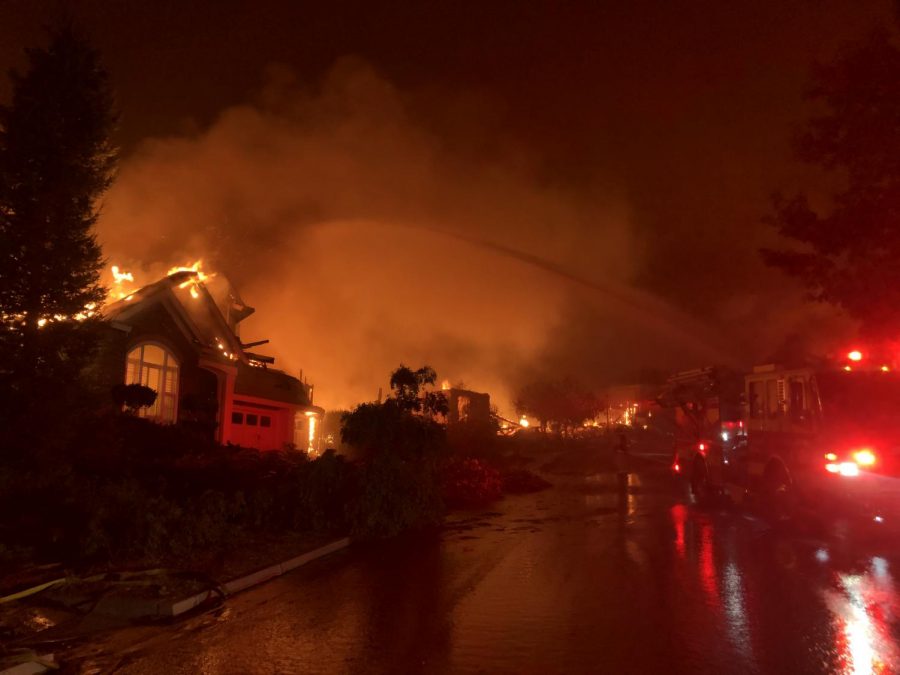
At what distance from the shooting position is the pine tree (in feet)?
43.1

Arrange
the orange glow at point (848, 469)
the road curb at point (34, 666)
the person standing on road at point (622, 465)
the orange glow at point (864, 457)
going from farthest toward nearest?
1. the person standing on road at point (622, 465)
2. the orange glow at point (848, 469)
3. the orange glow at point (864, 457)
4. the road curb at point (34, 666)

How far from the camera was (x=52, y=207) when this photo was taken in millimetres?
13703

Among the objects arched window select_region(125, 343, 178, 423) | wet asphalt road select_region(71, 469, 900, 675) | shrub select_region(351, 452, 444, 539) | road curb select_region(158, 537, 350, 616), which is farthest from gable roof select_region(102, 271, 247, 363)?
wet asphalt road select_region(71, 469, 900, 675)

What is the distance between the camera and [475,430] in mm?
35062

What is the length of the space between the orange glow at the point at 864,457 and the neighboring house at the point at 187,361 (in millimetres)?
17454

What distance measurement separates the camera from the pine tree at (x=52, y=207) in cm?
1312

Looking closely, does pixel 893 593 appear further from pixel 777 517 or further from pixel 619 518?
pixel 619 518

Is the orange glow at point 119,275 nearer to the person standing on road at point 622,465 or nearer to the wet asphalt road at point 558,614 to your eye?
the wet asphalt road at point 558,614

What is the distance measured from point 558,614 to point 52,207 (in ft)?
38.4

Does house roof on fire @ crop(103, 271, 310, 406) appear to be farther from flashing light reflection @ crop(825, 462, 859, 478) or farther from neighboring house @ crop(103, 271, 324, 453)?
flashing light reflection @ crop(825, 462, 859, 478)

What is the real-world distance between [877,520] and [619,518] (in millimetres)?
5008

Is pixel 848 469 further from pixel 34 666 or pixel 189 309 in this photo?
pixel 189 309

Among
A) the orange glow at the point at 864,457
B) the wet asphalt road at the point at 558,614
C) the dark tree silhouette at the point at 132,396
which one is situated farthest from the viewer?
the dark tree silhouette at the point at 132,396

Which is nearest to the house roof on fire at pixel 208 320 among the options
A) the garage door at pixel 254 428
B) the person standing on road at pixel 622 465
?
the garage door at pixel 254 428
